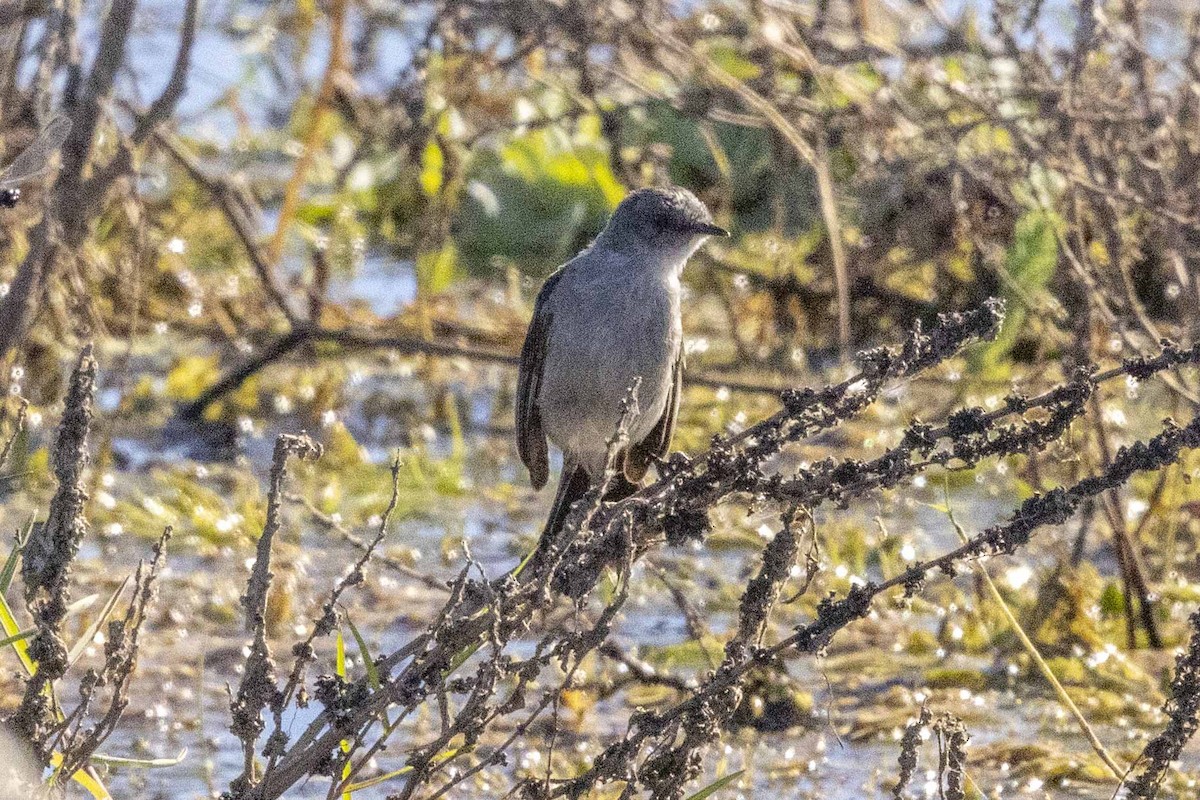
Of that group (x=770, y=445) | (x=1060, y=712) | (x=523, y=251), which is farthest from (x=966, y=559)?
(x=523, y=251)

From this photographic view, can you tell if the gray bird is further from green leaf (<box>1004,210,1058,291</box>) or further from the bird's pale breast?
green leaf (<box>1004,210,1058,291</box>)

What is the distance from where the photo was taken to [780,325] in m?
8.01

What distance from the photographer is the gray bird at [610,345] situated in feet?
16.7

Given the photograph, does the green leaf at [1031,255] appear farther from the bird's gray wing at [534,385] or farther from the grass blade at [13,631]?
the grass blade at [13,631]

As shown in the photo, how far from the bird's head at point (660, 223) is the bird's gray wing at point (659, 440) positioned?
348mm

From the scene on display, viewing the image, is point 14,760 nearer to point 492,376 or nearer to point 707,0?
point 492,376

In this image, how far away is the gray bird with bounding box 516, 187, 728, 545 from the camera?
5078 mm

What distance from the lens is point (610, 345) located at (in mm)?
5062

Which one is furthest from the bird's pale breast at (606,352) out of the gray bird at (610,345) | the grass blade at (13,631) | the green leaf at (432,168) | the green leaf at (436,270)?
the green leaf at (432,168)

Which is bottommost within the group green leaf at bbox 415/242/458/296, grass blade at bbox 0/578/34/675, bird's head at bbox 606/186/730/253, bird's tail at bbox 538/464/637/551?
grass blade at bbox 0/578/34/675

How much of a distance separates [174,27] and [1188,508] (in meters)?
5.32

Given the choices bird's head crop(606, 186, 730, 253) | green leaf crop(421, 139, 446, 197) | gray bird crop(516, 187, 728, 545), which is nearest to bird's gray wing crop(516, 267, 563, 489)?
gray bird crop(516, 187, 728, 545)

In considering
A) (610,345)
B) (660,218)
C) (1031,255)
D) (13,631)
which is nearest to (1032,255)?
(1031,255)

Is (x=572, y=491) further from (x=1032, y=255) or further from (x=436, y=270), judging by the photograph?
(x=436, y=270)
